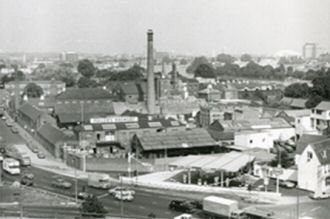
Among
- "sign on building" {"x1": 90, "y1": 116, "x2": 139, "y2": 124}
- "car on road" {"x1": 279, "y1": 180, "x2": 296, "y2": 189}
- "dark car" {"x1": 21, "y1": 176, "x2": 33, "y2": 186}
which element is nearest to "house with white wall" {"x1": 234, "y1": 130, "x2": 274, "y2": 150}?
"sign on building" {"x1": 90, "y1": 116, "x2": 139, "y2": 124}

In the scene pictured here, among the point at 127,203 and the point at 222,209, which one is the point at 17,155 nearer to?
the point at 127,203

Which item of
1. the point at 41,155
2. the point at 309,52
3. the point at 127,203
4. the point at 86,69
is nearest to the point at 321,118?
the point at 41,155

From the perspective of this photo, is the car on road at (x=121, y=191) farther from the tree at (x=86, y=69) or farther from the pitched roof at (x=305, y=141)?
the tree at (x=86, y=69)

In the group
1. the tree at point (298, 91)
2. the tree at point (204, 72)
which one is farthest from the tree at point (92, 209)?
the tree at point (204, 72)

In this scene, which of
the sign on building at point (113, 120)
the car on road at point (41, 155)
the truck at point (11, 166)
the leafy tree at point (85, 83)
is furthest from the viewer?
the leafy tree at point (85, 83)

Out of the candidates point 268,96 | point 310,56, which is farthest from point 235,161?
point 310,56

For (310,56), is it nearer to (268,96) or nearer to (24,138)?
(268,96)
